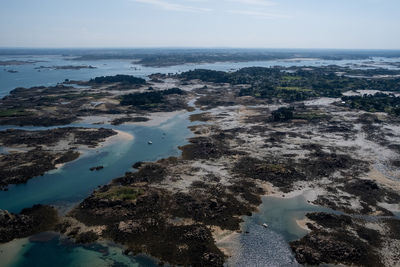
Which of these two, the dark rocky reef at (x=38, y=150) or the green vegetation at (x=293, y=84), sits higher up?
the green vegetation at (x=293, y=84)

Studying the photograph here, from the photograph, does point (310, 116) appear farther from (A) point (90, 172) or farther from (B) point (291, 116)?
(A) point (90, 172)

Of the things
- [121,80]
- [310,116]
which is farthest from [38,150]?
[121,80]

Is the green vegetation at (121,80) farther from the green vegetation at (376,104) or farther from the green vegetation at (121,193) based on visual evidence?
the green vegetation at (121,193)

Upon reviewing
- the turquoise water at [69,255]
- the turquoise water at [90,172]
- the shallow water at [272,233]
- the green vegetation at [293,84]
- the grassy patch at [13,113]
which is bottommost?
the turquoise water at [69,255]

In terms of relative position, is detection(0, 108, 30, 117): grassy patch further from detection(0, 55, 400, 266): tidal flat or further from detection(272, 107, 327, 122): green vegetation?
detection(272, 107, 327, 122): green vegetation

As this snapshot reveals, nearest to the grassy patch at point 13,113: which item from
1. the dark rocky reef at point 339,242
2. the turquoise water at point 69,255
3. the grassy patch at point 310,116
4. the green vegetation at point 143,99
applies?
the green vegetation at point 143,99

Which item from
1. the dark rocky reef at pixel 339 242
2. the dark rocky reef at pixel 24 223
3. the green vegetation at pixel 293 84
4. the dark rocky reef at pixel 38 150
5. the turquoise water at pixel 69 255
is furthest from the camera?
the green vegetation at pixel 293 84
